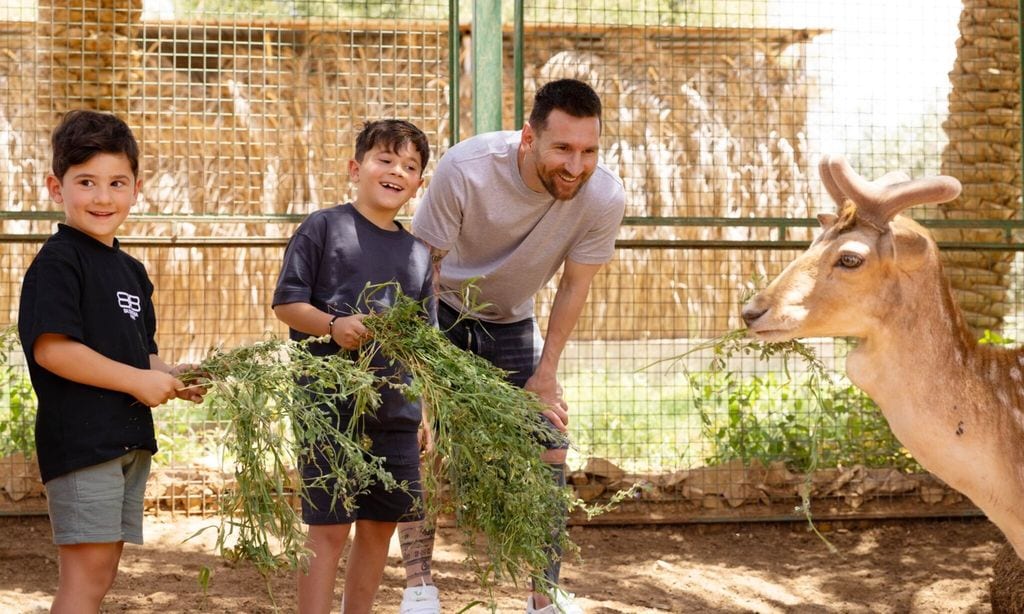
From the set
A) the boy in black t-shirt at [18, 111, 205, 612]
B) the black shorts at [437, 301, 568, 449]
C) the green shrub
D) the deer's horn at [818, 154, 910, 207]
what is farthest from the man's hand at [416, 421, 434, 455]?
the green shrub

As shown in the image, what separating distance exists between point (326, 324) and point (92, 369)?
0.74 metres

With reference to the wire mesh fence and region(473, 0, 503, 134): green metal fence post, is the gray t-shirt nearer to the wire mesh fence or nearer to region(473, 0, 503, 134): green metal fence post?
region(473, 0, 503, 134): green metal fence post

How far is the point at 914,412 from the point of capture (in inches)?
166

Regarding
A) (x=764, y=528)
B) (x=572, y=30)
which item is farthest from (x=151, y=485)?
(x=572, y=30)

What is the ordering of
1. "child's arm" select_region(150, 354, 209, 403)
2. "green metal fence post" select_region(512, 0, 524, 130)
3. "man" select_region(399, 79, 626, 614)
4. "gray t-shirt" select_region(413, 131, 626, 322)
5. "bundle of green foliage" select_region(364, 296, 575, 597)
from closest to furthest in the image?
"child's arm" select_region(150, 354, 209, 403), "bundle of green foliage" select_region(364, 296, 575, 597), "man" select_region(399, 79, 626, 614), "gray t-shirt" select_region(413, 131, 626, 322), "green metal fence post" select_region(512, 0, 524, 130)

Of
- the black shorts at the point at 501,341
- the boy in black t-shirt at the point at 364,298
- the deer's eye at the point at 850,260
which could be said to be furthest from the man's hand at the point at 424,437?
the deer's eye at the point at 850,260

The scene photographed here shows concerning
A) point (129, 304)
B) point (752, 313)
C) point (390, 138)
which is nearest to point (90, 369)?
point (129, 304)

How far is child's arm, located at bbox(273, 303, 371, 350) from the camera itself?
11.7ft

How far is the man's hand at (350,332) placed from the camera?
11.7 ft

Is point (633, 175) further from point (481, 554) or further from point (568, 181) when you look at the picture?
point (568, 181)

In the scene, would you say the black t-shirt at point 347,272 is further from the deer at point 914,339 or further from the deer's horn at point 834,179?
the deer's horn at point 834,179

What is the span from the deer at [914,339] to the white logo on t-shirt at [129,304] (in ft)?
6.81

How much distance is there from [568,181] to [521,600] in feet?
6.90

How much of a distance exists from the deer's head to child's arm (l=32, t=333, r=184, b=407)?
6.84ft
